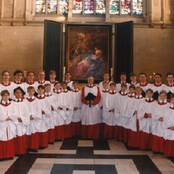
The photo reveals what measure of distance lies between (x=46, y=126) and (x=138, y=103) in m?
2.80

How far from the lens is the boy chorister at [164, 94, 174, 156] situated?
18.7ft

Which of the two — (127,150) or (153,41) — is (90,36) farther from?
(127,150)

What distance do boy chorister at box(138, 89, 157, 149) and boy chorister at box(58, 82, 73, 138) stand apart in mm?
2477

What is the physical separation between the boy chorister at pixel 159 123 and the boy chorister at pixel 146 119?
22 cm

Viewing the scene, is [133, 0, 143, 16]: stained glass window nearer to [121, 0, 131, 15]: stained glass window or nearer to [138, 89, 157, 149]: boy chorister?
[121, 0, 131, 15]: stained glass window

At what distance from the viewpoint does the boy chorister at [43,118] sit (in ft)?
21.5

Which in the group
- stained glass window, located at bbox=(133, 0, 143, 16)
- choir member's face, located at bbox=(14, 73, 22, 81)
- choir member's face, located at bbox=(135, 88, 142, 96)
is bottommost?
choir member's face, located at bbox=(135, 88, 142, 96)

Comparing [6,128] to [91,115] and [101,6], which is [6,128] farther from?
[101,6]

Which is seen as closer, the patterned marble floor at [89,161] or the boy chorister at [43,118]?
the patterned marble floor at [89,161]

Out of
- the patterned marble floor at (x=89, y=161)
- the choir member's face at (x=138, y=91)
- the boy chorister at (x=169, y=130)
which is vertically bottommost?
the patterned marble floor at (x=89, y=161)

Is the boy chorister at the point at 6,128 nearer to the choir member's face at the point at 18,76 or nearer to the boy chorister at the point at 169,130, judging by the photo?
the choir member's face at the point at 18,76

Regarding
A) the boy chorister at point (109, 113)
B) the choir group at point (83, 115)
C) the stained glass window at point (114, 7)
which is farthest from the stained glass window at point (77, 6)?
the boy chorister at point (109, 113)

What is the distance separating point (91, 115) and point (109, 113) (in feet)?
2.07

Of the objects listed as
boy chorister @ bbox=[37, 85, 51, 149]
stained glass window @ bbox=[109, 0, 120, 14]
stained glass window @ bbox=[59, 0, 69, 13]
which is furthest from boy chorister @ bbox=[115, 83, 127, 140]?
stained glass window @ bbox=[59, 0, 69, 13]
